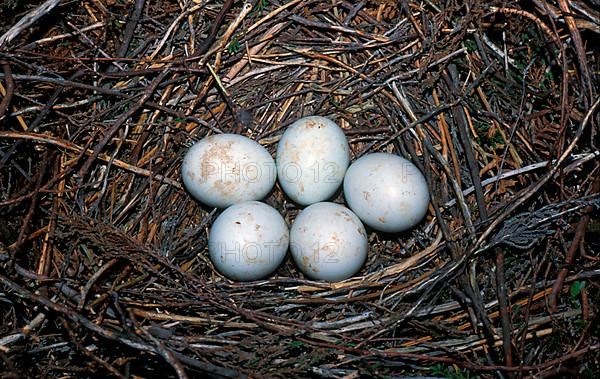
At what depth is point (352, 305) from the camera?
5.83ft

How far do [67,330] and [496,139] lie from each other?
1249mm

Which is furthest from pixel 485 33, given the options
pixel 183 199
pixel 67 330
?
pixel 67 330

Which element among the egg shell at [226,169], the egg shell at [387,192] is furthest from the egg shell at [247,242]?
the egg shell at [387,192]

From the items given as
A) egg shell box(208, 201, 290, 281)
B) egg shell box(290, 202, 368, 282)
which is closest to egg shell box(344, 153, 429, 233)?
egg shell box(290, 202, 368, 282)

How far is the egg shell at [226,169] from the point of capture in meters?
1.78

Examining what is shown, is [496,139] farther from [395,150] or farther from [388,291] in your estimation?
[388,291]

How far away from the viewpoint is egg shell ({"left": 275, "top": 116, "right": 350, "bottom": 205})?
5.96 ft

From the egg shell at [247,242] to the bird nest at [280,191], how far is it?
0.22 ft

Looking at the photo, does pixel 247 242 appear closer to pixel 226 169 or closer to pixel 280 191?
pixel 226 169

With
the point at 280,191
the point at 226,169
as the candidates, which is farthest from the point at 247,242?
the point at 280,191

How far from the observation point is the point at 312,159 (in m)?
1.81

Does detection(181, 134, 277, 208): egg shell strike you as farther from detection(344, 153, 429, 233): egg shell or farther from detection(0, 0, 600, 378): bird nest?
detection(344, 153, 429, 233): egg shell

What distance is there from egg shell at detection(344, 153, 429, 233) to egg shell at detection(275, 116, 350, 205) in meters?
0.05

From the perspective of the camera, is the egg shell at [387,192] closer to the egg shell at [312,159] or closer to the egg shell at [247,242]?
the egg shell at [312,159]
